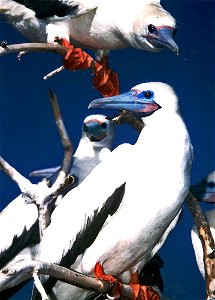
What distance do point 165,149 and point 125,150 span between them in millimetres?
126

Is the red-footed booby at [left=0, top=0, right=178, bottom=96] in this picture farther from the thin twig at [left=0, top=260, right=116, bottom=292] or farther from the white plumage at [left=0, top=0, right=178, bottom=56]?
the thin twig at [left=0, top=260, right=116, bottom=292]

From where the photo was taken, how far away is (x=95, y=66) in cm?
273

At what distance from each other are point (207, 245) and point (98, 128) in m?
0.68

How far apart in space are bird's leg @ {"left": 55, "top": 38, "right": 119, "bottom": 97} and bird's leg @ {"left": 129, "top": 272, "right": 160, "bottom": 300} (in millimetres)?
630

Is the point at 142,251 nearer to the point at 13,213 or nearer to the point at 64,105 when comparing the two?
the point at 13,213

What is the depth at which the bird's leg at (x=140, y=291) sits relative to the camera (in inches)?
95.3

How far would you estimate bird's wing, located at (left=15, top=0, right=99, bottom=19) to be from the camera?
260cm

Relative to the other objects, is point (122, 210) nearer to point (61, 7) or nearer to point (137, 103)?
point (137, 103)

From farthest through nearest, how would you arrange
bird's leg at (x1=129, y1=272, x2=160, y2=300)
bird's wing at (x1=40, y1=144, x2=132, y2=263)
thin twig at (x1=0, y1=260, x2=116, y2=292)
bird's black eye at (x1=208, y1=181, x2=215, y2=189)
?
bird's black eye at (x1=208, y1=181, x2=215, y2=189) → bird's leg at (x1=129, y1=272, x2=160, y2=300) → bird's wing at (x1=40, y1=144, x2=132, y2=263) → thin twig at (x1=0, y1=260, x2=116, y2=292)

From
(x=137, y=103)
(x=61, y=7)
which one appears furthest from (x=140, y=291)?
(x=61, y=7)

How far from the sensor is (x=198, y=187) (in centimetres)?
297

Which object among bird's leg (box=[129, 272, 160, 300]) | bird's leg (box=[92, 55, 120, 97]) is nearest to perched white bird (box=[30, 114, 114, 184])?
bird's leg (box=[92, 55, 120, 97])

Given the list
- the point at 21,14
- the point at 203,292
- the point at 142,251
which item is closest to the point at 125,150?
the point at 142,251

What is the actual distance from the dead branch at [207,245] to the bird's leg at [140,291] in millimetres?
163
